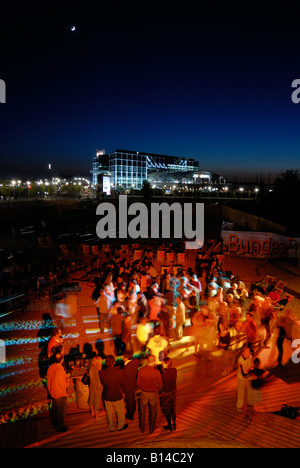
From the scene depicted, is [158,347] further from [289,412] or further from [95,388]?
[289,412]

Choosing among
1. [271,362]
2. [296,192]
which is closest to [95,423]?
[271,362]

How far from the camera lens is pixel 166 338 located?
5188 mm

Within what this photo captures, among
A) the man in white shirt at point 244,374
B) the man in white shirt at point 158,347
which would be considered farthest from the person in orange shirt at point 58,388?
the man in white shirt at point 244,374

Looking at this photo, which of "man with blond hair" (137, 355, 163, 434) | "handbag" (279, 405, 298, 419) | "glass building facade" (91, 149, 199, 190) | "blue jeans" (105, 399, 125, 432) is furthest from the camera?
"glass building facade" (91, 149, 199, 190)

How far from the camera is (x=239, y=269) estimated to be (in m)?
13.8

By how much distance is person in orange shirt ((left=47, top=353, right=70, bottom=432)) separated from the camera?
13.3 feet

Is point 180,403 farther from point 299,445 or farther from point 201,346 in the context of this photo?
point 299,445

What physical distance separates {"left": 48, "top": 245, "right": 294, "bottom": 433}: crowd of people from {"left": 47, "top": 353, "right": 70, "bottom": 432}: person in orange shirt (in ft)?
0.07

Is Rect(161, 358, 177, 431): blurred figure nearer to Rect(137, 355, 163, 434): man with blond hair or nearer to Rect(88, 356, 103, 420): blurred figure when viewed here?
Rect(137, 355, 163, 434): man with blond hair

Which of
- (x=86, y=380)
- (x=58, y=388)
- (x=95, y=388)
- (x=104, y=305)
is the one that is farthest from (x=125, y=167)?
(x=58, y=388)

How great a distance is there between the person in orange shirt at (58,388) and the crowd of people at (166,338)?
20mm

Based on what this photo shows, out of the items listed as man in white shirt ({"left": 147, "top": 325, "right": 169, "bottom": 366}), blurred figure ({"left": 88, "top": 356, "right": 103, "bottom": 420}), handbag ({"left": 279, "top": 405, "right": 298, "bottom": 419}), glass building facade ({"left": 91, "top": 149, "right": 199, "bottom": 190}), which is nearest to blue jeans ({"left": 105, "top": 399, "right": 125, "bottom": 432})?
blurred figure ({"left": 88, "top": 356, "right": 103, "bottom": 420})

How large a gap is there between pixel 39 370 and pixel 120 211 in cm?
3078

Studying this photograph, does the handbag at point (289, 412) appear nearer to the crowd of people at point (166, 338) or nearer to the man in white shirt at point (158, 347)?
the crowd of people at point (166, 338)
